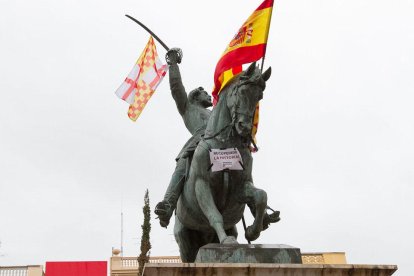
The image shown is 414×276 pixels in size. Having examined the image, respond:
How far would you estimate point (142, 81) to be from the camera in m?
11.6

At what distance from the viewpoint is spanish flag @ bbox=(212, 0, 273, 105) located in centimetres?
843

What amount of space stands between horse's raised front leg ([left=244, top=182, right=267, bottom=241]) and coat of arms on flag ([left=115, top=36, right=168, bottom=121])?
168 inches

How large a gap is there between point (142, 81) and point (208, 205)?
4714 millimetres

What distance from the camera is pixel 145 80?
1161 cm

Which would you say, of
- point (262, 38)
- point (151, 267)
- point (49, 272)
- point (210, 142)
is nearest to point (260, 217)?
point (210, 142)

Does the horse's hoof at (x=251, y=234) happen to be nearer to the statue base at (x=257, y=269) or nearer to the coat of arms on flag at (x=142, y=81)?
the statue base at (x=257, y=269)

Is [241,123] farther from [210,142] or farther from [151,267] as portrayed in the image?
[151,267]

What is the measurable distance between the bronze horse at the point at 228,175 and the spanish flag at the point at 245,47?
0.40 meters

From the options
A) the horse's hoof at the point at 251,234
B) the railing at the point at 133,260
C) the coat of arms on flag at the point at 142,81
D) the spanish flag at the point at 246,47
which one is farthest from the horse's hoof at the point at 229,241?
the railing at the point at 133,260

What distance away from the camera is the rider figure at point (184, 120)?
805 cm

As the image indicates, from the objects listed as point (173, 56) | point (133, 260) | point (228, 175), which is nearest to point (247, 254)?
point (228, 175)

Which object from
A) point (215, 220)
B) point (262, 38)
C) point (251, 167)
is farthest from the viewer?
point (262, 38)

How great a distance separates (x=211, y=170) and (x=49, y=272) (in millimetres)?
36513

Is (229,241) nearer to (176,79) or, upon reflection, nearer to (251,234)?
(251,234)
